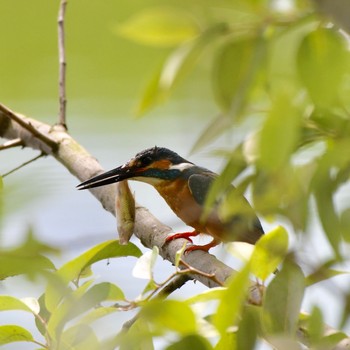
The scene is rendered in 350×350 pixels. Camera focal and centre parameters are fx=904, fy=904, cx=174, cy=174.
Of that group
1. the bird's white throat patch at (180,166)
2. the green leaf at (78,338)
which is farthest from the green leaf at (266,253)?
the bird's white throat patch at (180,166)

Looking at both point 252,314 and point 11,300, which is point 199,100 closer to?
point 252,314

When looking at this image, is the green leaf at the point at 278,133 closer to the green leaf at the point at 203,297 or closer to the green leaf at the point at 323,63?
the green leaf at the point at 323,63

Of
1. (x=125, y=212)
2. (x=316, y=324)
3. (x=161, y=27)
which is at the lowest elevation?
(x=316, y=324)

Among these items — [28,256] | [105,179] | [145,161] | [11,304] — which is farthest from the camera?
[145,161]

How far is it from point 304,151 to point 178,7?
14 cm

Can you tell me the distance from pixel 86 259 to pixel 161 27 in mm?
356

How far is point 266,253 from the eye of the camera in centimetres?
60

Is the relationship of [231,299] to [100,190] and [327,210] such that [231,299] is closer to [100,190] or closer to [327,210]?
[327,210]

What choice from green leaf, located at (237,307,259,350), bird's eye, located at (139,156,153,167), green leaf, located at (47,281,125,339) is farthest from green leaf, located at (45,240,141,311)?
bird's eye, located at (139,156,153,167)

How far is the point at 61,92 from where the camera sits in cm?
140

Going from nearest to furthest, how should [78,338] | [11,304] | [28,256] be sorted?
[28,256] < [78,338] < [11,304]

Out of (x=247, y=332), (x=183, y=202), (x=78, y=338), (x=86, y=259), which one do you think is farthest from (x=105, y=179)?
(x=247, y=332)

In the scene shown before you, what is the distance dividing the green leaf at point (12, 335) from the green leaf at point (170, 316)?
0.85 ft

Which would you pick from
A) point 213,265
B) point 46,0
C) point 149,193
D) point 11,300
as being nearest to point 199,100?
point 11,300
